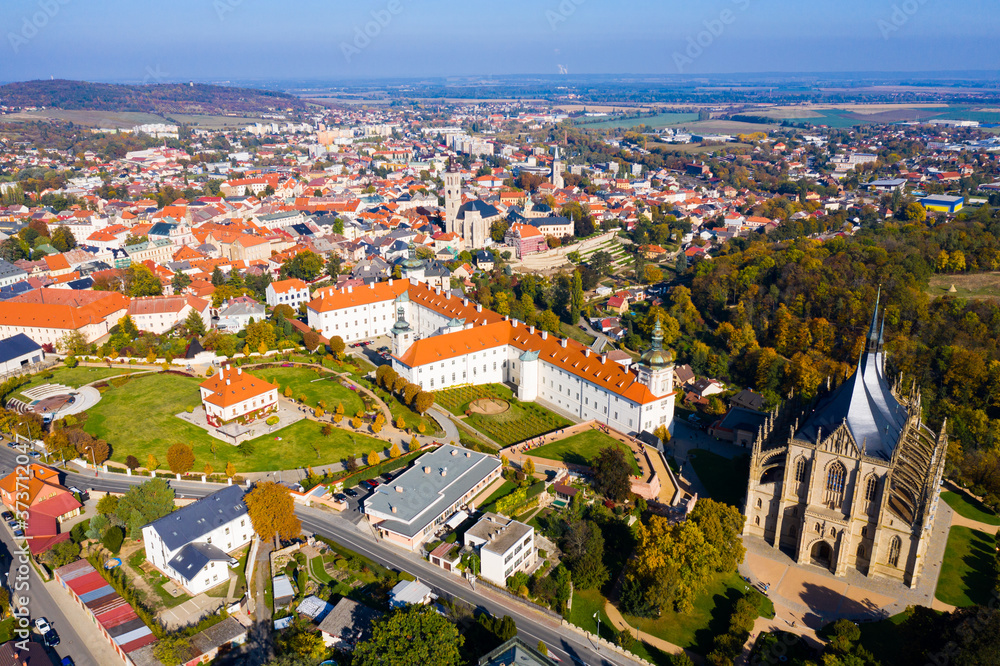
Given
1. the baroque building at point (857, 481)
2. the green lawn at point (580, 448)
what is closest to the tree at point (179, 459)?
the green lawn at point (580, 448)

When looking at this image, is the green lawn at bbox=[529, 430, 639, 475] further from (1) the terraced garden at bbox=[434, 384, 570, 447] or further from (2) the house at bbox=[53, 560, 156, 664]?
(2) the house at bbox=[53, 560, 156, 664]

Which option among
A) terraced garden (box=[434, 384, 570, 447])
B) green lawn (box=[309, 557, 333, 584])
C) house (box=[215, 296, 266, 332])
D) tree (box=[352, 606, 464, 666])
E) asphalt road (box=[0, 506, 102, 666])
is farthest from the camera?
house (box=[215, 296, 266, 332])

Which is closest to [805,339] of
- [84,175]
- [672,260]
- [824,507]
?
[824,507]

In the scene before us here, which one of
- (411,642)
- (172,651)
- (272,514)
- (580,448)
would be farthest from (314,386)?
(411,642)

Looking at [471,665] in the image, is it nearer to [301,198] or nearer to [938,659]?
[938,659]

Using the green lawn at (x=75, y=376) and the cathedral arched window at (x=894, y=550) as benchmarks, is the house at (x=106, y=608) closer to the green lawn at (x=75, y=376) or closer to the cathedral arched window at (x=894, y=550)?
the green lawn at (x=75, y=376)

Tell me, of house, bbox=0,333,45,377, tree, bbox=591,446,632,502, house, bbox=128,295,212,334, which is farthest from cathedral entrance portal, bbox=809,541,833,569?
house, bbox=0,333,45,377

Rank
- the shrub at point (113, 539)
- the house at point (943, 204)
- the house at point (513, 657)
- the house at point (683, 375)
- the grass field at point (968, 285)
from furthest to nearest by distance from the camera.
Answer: the house at point (943, 204)
the grass field at point (968, 285)
the house at point (683, 375)
the shrub at point (113, 539)
the house at point (513, 657)
